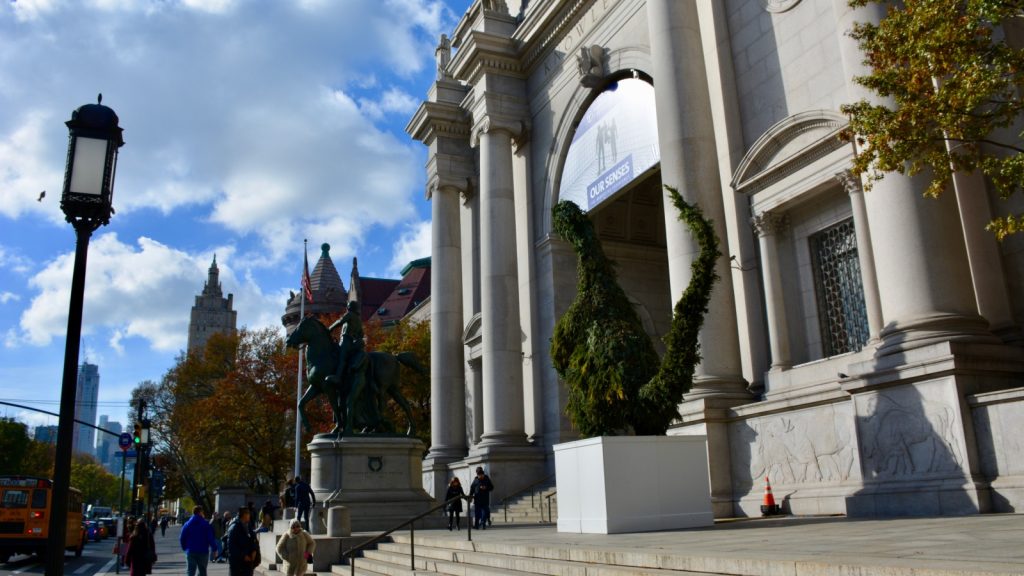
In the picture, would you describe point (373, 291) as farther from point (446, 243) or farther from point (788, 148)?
point (788, 148)

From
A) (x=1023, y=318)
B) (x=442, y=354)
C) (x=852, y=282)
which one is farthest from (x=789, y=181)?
(x=442, y=354)

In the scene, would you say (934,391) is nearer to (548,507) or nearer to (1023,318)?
(1023,318)

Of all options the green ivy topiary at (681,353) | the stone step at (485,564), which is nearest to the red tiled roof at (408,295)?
the stone step at (485,564)

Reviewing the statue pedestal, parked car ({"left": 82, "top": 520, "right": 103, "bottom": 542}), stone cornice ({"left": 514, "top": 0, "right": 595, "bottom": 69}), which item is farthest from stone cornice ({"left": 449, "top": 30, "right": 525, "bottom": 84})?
parked car ({"left": 82, "top": 520, "right": 103, "bottom": 542})

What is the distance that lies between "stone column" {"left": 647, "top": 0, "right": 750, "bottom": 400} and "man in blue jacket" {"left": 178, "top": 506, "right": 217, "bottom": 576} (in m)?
10.4

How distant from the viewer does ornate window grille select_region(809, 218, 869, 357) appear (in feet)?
56.6

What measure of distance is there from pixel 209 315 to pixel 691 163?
178m

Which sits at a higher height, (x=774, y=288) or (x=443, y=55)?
(x=443, y=55)

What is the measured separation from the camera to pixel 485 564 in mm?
11430

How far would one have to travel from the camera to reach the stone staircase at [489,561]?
8.80 meters

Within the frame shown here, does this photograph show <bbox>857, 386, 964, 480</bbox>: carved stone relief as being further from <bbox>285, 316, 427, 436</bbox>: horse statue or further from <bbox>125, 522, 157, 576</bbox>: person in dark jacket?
<bbox>125, 522, 157, 576</bbox>: person in dark jacket

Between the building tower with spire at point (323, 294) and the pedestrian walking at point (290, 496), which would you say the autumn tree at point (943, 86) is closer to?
the pedestrian walking at point (290, 496)

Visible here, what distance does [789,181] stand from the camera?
59.6ft

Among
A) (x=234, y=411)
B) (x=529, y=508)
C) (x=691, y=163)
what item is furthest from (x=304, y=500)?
(x=234, y=411)
